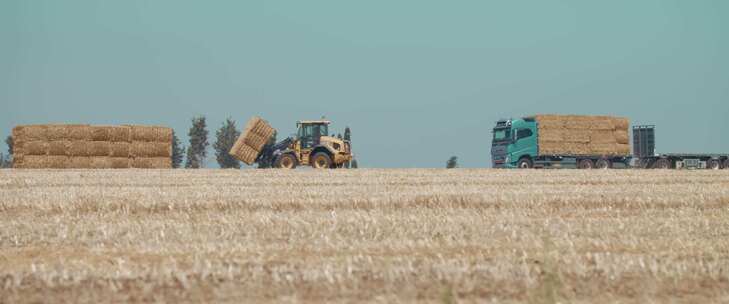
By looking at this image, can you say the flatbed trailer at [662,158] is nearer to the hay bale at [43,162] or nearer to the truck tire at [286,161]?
the truck tire at [286,161]

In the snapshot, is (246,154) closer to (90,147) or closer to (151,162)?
(151,162)

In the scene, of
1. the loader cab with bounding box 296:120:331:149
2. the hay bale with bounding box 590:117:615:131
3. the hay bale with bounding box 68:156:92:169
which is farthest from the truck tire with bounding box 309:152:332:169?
the hay bale with bounding box 590:117:615:131

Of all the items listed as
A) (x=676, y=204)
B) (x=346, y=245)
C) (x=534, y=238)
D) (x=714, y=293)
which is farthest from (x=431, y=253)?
(x=676, y=204)

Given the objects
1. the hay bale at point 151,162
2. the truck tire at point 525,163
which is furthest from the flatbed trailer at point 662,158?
the hay bale at point 151,162

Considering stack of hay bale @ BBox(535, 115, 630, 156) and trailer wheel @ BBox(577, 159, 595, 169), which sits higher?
stack of hay bale @ BBox(535, 115, 630, 156)

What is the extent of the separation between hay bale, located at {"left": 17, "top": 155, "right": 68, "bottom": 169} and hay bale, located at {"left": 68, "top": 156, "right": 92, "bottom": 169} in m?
0.24

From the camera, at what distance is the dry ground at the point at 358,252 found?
7.37 meters

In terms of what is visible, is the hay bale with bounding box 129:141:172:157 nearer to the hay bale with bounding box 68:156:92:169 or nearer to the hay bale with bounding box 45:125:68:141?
the hay bale with bounding box 68:156:92:169

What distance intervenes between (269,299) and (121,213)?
8.13 metres

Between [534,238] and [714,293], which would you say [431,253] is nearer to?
[534,238]

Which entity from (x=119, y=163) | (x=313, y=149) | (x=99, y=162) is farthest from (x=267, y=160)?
(x=99, y=162)

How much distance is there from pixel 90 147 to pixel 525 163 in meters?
23.5

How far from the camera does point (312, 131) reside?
146 feet

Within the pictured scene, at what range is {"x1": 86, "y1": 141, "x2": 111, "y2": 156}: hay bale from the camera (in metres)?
46.3
